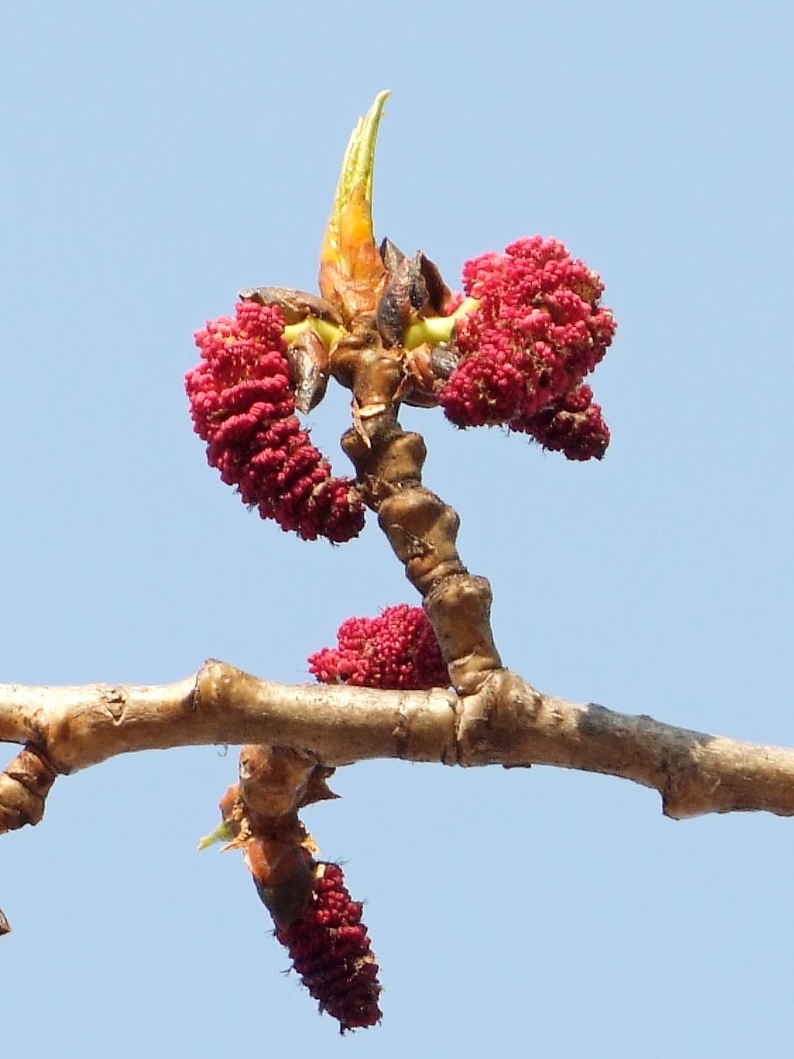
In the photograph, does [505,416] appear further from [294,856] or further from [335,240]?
[294,856]

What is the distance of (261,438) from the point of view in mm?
2277

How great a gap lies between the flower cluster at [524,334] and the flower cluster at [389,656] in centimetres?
37

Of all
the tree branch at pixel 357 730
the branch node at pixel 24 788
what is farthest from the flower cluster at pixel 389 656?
the branch node at pixel 24 788

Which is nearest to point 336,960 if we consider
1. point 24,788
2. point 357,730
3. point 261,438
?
point 357,730

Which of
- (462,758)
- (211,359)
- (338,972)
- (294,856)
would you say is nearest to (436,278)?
(211,359)

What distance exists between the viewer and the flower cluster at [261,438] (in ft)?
7.45

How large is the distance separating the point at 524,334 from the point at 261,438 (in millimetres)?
457

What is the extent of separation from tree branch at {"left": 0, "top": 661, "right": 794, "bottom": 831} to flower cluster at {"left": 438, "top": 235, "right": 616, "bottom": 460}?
446 millimetres

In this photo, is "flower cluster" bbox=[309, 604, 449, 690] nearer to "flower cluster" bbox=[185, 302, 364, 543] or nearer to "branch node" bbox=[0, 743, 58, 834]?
"flower cluster" bbox=[185, 302, 364, 543]

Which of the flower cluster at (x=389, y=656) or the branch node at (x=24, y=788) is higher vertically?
the flower cluster at (x=389, y=656)

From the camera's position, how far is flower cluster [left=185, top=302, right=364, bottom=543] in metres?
2.27

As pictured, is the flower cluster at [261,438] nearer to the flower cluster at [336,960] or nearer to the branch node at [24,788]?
the branch node at [24,788]

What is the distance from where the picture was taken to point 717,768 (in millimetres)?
2336

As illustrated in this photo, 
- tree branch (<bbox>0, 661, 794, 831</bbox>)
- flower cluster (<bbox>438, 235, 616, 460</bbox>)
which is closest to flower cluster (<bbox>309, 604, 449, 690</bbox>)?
tree branch (<bbox>0, 661, 794, 831</bbox>)
